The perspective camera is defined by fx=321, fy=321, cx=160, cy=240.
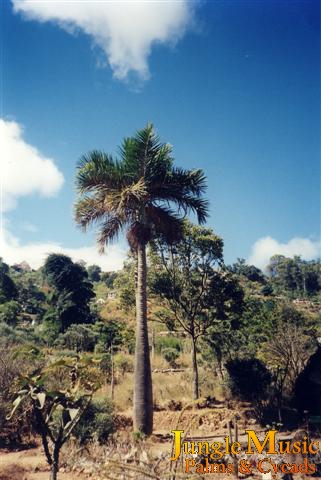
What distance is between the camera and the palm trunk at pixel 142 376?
26.2ft

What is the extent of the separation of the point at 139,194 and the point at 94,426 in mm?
6025

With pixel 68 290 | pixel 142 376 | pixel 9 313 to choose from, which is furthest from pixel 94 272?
pixel 142 376

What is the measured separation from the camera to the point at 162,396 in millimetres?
13547

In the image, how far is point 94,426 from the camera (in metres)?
7.68

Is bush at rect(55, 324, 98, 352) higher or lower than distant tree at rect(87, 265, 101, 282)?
lower

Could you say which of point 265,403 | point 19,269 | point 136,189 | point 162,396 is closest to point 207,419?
point 265,403

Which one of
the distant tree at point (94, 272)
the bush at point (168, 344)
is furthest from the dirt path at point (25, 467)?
the distant tree at point (94, 272)

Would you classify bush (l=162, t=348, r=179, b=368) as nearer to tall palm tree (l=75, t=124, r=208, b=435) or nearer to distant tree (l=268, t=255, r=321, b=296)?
tall palm tree (l=75, t=124, r=208, b=435)

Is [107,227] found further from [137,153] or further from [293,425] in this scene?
[293,425]

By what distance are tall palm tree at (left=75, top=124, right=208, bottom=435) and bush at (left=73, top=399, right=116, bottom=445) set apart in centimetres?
196

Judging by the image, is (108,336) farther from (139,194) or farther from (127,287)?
(139,194)

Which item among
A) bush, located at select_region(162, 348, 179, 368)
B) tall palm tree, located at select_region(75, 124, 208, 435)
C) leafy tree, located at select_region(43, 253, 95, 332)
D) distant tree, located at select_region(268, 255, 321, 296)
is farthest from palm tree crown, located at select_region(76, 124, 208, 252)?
distant tree, located at select_region(268, 255, 321, 296)

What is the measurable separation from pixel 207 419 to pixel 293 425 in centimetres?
270

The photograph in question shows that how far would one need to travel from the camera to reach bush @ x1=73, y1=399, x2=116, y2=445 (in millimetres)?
7465
